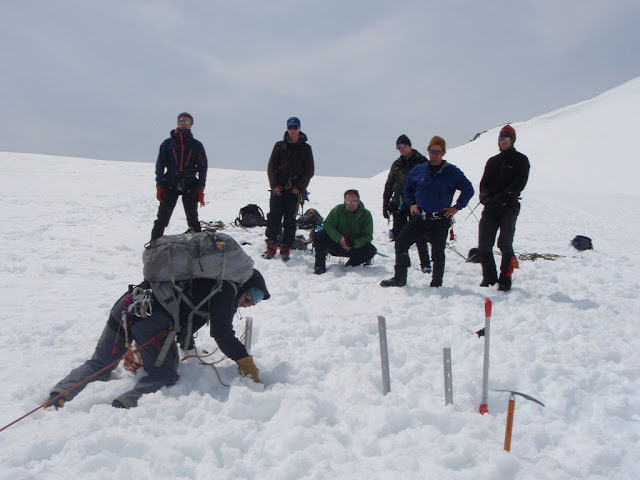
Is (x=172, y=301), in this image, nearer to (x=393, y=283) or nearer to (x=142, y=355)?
(x=142, y=355)

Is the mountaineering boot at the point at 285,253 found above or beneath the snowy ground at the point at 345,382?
above

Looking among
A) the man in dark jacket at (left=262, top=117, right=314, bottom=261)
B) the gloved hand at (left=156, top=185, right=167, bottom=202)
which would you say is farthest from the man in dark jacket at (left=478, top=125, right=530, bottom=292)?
the gloved hand at (left=156, top=185, right=167, bottom=202)

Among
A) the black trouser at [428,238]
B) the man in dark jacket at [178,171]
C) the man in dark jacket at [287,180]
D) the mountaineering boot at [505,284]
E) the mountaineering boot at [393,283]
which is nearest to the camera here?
the mountaineering boot at [505,284]

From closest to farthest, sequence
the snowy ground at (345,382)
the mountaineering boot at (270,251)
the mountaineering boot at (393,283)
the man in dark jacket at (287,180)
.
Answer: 1. the snowy ground at (345,382)
2. the mountaineering boot at (393,283)
3. the man in dark jacket at (287,180)
4. the mountaineering boot at (270,251)

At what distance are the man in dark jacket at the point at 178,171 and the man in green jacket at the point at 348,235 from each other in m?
2.14

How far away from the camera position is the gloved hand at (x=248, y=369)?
339 cm

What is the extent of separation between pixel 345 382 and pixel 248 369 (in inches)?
30.6

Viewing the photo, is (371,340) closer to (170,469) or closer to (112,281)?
(170,469)

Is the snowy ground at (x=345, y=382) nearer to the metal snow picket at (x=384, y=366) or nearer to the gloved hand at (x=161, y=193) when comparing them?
the metal snow picket at (x=384, y=366)

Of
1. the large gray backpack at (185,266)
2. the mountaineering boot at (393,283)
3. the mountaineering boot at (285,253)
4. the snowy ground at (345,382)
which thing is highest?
the large gray backpack at (185,266)

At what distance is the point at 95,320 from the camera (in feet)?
14.8

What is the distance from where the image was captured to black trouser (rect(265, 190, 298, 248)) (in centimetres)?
714

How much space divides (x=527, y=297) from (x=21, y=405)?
5343mm

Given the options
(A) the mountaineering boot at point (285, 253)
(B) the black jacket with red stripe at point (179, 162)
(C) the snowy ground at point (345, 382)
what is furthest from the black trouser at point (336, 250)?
(B) the black jacket with red stripe at point (179, 162)
